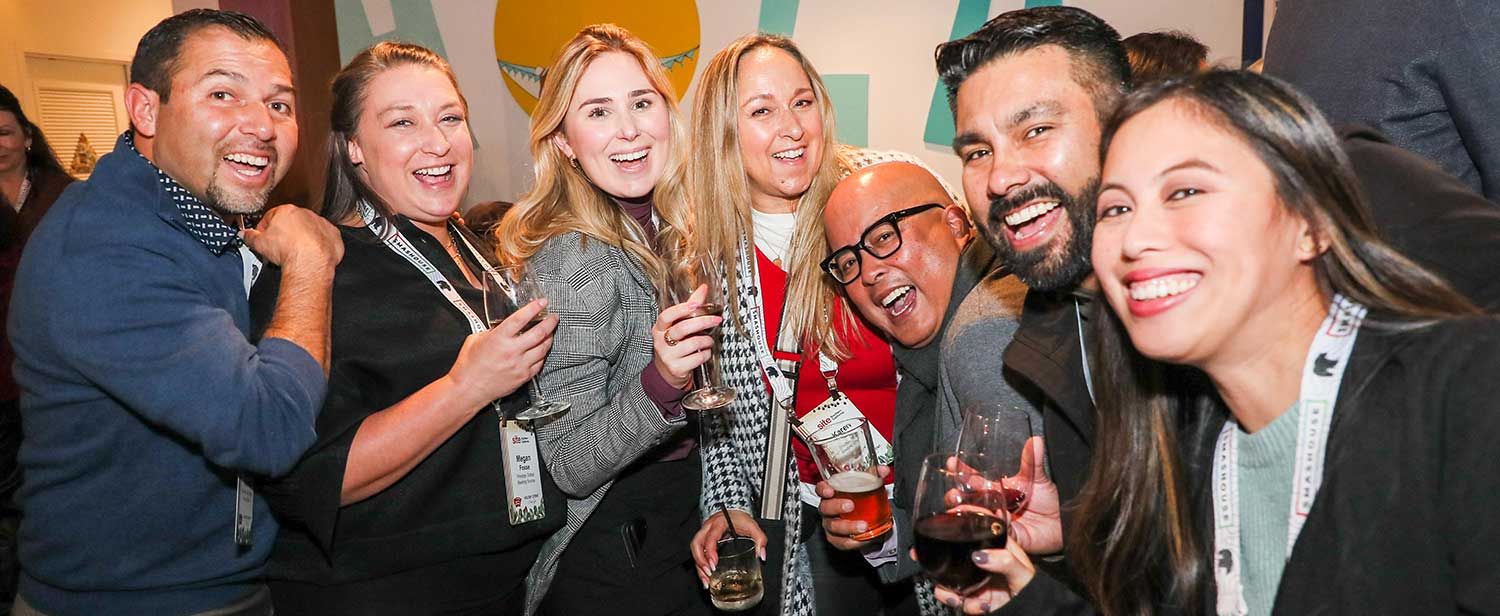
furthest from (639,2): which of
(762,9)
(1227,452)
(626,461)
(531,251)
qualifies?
(1227,452)

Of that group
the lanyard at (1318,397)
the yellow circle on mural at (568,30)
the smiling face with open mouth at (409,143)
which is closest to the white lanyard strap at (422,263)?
the smiling face with open mouth at (409,143)

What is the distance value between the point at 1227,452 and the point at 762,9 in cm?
393

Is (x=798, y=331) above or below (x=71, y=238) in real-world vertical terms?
below

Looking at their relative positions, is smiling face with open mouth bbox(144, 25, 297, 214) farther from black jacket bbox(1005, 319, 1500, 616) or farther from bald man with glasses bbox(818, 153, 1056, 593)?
black jacket bbox(1005, 319, 1500, 616)

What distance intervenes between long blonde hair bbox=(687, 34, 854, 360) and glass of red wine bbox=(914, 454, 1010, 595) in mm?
1144

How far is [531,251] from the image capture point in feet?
8.45

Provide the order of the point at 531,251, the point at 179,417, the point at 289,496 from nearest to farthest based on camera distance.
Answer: the point at 179,417
the point at 289,496
the point at 531,251

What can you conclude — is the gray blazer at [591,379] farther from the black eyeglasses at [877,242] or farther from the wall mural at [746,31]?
the wall mural at [746,31]

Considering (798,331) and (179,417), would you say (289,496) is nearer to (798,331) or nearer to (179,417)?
(179,417)

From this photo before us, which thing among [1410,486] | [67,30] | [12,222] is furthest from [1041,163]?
[67,30]

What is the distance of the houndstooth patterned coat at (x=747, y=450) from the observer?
272 cm

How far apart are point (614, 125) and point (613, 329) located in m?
0.63

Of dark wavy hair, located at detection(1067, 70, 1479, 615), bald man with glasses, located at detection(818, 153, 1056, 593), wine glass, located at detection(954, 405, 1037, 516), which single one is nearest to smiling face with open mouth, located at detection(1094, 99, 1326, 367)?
dark wavy hair, located at detection(1067, 70, 1479, 615)

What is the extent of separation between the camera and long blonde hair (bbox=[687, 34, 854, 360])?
2762 millimetres
